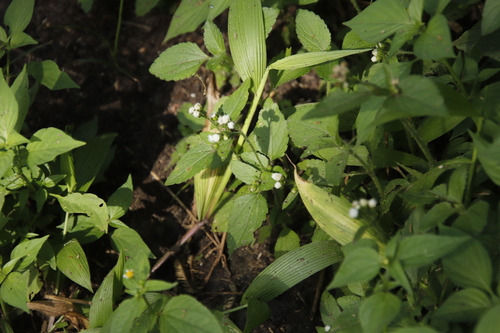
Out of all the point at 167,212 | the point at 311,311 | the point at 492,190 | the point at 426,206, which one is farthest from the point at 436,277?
the point at 167,212

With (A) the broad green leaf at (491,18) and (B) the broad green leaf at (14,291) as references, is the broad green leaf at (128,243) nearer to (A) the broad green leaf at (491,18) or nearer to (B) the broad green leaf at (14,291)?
(B) the broad green leaf at (14,291)

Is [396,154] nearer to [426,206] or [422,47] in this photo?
[426,206]

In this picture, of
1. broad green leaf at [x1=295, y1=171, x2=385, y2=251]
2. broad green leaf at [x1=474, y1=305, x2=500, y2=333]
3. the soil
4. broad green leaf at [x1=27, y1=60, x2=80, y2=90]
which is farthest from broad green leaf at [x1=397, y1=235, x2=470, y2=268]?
broad green leaf at [x1=27, y1=60, x2=80, y2=90]

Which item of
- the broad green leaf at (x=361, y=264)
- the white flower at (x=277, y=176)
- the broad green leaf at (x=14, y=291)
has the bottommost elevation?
the broad green leaf at (x=14, y=291)

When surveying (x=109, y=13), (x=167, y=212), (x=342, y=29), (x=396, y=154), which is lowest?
(x=167, y=212)

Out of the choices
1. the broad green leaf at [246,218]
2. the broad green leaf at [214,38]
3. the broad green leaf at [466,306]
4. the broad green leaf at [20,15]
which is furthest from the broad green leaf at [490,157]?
the broad green leaf at [20,15]

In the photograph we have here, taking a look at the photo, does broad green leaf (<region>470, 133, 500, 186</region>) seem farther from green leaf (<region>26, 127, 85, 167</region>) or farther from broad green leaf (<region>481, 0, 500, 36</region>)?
green leaf (<region>26, 127, 85, 167</region>)

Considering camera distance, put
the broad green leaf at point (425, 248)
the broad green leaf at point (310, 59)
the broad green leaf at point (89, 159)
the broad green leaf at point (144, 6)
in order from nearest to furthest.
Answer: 1. the broad green leaf at point (425, 248)
2. the broad green leaf at point (310, 59)
3. the broad green leaf at point (89, 159)
4. the broad green leaf at point (144, 6)
